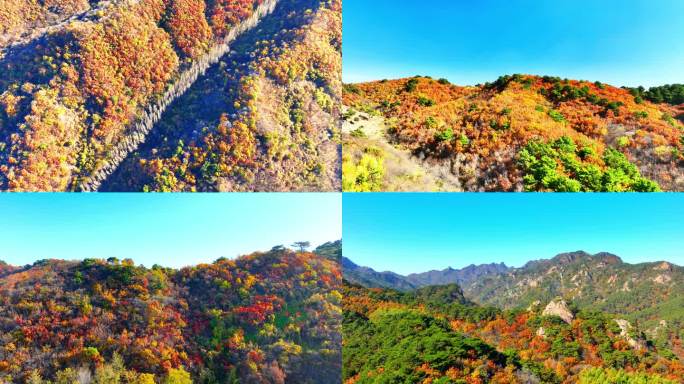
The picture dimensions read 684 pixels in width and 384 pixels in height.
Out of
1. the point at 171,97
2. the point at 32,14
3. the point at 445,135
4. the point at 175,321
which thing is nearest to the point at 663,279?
the point at 445,135

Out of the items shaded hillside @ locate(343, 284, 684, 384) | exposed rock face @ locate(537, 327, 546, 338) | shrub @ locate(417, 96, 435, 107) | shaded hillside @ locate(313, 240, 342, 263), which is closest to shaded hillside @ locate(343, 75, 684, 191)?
shrub @ locate(417, 96, 435, 107)

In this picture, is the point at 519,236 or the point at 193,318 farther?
the point at 519,236

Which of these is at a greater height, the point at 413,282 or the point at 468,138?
the point at 468,138

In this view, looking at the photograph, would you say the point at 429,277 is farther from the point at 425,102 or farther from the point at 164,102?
the point at 164,102

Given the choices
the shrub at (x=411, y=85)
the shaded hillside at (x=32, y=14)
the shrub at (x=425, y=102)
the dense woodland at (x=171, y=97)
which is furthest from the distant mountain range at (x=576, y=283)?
the shaded hillside at (x=32, y=14)

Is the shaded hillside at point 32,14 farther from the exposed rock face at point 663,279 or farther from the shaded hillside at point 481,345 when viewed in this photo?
the exposed rock face at point 663,279

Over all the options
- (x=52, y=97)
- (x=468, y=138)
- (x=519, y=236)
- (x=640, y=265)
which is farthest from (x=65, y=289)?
(x=640, y=265)

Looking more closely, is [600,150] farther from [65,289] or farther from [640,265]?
[65,289]
